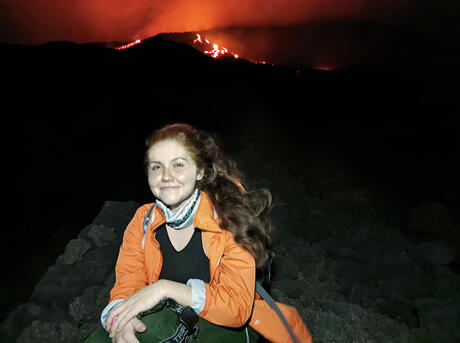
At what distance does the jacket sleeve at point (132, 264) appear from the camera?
→ 2090 mm

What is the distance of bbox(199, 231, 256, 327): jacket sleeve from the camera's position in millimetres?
1727

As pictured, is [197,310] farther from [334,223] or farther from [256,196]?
[334,223]

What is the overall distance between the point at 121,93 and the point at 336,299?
4044 cm

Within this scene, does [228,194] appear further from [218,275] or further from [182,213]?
[218,275]

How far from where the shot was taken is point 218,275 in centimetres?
192

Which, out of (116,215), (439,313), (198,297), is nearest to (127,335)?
(198,297)

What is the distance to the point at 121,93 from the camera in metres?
39.3

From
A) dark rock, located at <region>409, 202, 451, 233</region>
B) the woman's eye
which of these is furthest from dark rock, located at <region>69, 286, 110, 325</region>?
dark rock, located at <region>409, 202, 451, 233</region>

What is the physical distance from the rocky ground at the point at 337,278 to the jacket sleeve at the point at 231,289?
1.42 m

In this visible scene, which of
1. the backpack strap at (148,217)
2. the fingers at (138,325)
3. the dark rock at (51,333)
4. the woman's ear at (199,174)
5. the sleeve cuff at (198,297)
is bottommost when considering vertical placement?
the dark rock at (51,333)

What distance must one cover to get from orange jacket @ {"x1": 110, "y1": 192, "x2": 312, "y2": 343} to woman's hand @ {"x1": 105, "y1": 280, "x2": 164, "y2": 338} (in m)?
0.23

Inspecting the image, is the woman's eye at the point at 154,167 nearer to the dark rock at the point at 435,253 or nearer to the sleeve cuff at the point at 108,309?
the sleeve cuff at the point at 108,309

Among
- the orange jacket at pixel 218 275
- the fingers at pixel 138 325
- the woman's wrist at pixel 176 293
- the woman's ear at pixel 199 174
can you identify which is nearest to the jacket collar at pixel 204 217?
the orange jacket at pixel 218 275

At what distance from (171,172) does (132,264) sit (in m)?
0.72
